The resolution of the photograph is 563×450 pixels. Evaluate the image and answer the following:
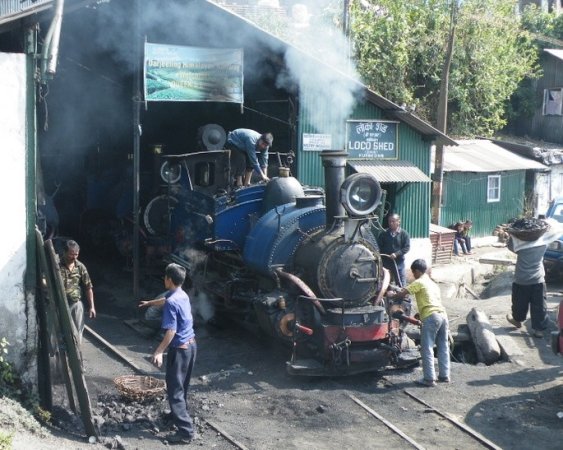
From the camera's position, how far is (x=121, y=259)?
53.3 feet

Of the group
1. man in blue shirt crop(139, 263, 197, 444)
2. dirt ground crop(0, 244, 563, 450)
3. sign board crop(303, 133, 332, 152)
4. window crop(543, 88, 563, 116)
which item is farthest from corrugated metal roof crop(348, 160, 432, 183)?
window crop(543, 88, 563, 116)

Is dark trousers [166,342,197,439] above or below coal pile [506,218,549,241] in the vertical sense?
below

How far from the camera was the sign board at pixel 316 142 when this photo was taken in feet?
49.0

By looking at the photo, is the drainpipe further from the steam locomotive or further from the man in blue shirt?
the steam locomotive

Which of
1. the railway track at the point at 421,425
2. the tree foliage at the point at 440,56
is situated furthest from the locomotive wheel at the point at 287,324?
the tree foliage at the point at 440,56

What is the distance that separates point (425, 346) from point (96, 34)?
335 inches

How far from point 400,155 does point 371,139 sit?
3.02 feet

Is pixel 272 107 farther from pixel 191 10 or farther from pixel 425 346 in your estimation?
pixel 425 346

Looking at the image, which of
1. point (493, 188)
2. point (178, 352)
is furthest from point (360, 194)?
point (493, 188)

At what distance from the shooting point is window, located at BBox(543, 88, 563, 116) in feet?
98.1

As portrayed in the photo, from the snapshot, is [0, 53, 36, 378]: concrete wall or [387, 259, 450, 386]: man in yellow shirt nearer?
[0, 53, 36, 378]: concrete wall

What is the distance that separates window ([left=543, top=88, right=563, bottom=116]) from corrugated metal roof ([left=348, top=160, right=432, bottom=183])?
16.2m

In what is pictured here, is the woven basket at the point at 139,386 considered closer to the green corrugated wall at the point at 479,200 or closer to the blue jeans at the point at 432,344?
the blue jeans at the point at 432,344

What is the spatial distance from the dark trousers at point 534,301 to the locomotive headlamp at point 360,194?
3516 mm
